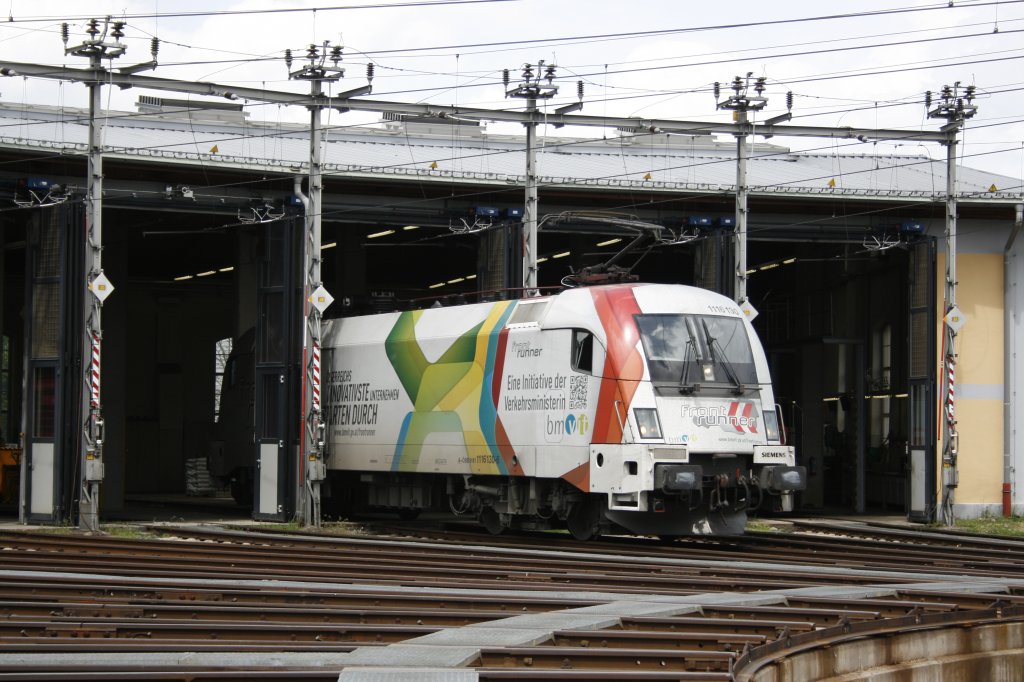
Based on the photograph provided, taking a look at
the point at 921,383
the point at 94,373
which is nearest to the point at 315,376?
the point at 94,373

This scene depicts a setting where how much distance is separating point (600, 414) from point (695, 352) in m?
1.73

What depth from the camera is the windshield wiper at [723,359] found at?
20.6 m

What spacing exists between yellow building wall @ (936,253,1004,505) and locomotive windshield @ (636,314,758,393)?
35.5ft

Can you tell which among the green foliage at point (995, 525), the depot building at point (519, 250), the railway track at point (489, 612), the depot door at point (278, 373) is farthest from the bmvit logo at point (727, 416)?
the depot door at point (278, 373)

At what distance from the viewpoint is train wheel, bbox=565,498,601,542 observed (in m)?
21.3

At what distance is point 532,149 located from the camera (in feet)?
86.5

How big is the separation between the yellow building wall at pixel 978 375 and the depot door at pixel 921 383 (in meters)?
0.43

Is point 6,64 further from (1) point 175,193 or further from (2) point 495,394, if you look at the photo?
(2) point 495,394

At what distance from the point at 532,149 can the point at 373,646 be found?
1661 cm

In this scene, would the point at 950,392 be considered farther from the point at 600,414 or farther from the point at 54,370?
the point at 54,370

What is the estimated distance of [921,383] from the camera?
30188 millimetres

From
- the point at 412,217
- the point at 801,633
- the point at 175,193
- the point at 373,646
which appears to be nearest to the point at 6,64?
the point at 175,193

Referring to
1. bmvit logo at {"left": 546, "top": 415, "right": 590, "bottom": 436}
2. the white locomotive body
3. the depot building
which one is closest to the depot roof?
the depot building

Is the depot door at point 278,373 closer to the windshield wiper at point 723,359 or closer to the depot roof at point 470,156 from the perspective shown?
the depot roof at point 470,156
